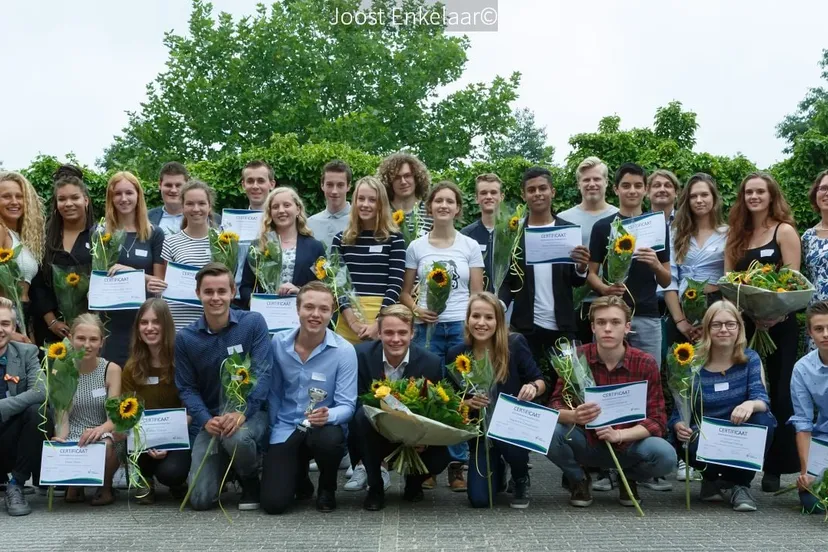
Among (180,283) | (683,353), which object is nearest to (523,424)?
(683,353)

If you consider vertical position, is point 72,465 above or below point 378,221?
below

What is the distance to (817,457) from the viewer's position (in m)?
5.35

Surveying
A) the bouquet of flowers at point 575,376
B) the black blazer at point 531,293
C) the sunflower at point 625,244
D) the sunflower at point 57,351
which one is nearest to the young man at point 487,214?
the black blazer at point 531,293

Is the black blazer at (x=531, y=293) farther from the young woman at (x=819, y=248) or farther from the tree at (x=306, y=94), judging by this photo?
the tree at (x=306, y=94)

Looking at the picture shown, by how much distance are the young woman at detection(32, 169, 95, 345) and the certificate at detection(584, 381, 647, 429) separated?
3798mm

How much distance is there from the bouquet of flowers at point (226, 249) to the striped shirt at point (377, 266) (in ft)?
2.62

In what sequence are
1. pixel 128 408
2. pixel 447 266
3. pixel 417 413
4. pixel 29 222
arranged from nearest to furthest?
1. pixel 417 413
2. pixel 128 408
3. pixel 447 266
4. pixel 29 222

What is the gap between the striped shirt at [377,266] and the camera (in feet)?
21.3

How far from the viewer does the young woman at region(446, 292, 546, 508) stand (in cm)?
562

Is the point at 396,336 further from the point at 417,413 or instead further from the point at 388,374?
the point at 417,413

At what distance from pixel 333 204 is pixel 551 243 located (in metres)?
1.89

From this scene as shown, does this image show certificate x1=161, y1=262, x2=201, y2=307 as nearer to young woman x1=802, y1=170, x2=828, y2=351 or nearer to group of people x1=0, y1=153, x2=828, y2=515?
group of people x1=0, y1=153, x2=828, y2=515

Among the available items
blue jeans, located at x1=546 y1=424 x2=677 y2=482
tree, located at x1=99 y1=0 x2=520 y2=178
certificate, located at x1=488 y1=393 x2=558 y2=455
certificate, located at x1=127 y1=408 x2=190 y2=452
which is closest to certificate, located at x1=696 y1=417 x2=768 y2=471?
blue jeans, located at x1=546 y1=424 x2=677 y2=482

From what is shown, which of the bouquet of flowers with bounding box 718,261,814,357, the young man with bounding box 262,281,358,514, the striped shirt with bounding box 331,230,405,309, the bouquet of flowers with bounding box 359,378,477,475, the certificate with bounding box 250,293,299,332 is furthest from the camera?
the striped shirt with bounding box 331,230,405,309
